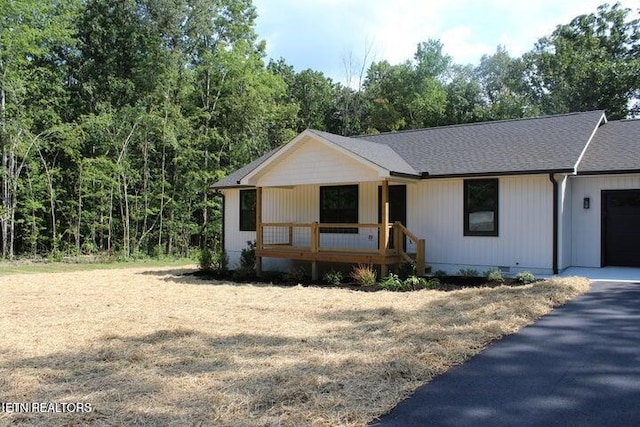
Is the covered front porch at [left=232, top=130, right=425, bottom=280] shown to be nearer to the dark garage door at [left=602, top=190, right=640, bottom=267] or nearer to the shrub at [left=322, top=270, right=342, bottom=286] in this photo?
the shrub at [left=322, top=270, right=342, bottom=286]

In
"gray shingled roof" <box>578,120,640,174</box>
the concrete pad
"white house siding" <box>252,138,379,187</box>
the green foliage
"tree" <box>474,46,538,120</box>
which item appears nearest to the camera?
the concrete pad

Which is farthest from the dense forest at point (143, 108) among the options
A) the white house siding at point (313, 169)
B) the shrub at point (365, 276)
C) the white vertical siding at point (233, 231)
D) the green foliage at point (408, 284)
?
the green foliage at point (408, 284)

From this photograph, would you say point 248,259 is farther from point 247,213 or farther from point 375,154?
point 375,154

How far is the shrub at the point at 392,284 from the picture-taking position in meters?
10.7

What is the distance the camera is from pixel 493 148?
42.4 ft

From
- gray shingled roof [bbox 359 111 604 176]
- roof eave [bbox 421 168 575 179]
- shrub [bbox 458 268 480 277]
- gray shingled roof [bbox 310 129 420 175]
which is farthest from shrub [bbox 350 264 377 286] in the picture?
gray shingled roof [bbox 359 111 604 176]

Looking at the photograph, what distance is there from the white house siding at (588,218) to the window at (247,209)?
8.92m

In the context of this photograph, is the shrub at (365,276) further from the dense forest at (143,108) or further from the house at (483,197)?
the dense forest at (143,108)

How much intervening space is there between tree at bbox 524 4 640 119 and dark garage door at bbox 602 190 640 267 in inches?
663

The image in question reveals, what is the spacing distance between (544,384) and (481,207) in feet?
26.1

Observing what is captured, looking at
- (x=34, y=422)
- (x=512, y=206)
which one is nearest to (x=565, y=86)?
(x=512, y=206)

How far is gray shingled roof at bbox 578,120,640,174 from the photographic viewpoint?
1138cm

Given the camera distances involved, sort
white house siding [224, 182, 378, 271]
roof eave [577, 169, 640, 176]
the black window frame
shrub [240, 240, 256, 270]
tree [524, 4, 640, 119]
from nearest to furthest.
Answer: roof eave [577, 169, 640, 176] < white house siding [224, 182, 378, 271] < shrub [240, 240, 256, 270] < the black window frame < tree [524, 4, 640, 119]

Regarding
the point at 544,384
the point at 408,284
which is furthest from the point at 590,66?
the point at 544,384
